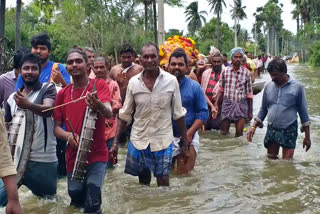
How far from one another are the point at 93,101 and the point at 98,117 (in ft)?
1.10

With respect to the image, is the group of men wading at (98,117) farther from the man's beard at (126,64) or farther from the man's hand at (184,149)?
the man's beard at (126,64)

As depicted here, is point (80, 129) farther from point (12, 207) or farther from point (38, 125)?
point (12, 207)

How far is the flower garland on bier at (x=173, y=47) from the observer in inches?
333

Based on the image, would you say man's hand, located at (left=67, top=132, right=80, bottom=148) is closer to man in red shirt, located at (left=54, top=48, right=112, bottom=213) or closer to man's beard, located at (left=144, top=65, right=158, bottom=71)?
man in red shirt, located at (left=54, top=48, right=112, bottom=213)

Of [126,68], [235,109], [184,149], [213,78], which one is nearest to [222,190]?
[184,149]

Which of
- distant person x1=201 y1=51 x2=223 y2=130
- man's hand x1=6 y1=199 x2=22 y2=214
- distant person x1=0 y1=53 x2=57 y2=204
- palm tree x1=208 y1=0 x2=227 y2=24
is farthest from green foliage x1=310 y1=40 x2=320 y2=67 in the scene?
man's hand x1=6 y1=199 x2=22 y2=214

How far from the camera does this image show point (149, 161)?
539 centimetres

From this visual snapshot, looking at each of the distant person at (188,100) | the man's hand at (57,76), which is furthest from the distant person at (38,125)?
the distant person at (188,100)

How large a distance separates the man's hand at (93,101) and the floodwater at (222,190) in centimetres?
116

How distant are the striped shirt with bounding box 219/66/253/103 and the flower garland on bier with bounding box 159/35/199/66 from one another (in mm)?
689

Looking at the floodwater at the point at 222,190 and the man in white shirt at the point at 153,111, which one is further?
the floodwater at the point at 222,190

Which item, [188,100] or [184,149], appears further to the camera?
[188,100]

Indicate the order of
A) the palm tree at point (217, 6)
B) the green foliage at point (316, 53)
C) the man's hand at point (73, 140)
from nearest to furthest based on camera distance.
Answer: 1. the man's hand at point (73, 140)
2. the green foliage at point (316, 53)
3. the palm tree at point (217, 6)

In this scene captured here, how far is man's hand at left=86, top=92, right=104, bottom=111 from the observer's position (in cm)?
420
